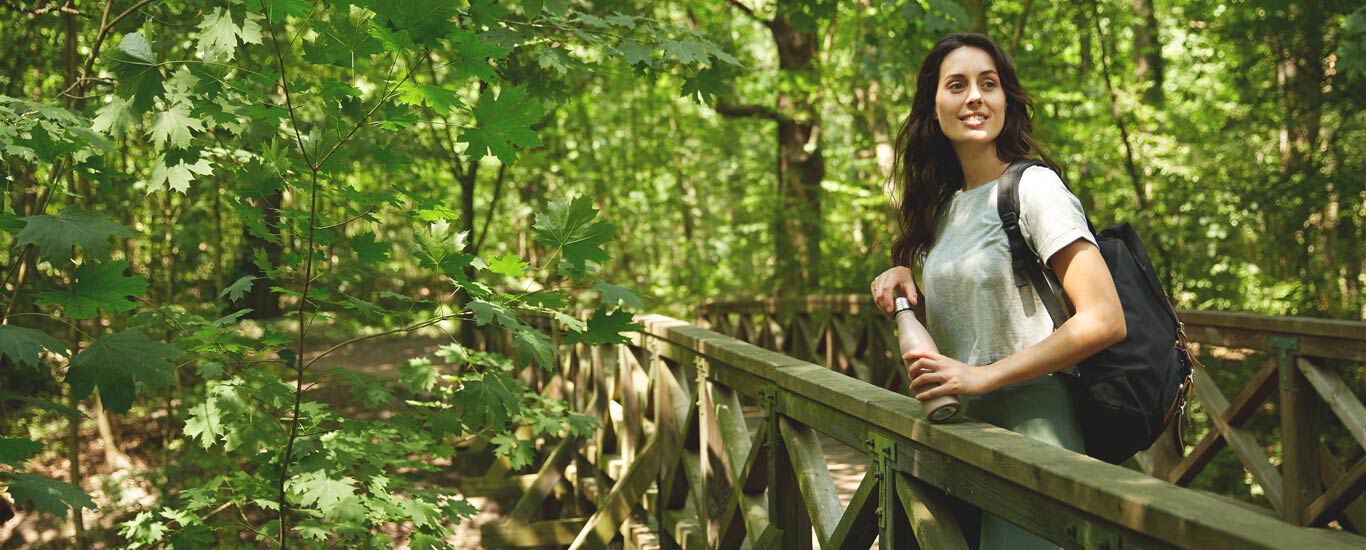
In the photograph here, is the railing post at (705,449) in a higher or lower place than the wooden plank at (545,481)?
higher

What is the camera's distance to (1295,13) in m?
8.55

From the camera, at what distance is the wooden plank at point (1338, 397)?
4121mm

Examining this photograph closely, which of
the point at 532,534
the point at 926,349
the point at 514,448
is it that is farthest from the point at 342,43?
the point at 532,534

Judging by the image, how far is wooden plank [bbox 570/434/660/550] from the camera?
4.76 meters

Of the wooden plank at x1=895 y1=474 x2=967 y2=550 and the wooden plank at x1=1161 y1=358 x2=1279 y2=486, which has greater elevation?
the wooden plank at x1=895 y1=474 x2=967 y2=550

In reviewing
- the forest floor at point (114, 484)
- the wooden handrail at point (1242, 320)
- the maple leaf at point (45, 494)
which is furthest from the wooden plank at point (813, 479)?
the forest floor at point (114, 484)

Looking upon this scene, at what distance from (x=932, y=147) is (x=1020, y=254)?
1.54 ft

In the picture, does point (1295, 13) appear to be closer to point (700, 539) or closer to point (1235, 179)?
point (1235, 179)

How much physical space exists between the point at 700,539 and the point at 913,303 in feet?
6.97

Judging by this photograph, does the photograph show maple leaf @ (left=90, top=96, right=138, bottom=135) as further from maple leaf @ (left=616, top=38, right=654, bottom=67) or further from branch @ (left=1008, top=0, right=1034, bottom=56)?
branch @ (left=1008, top=0, right=1034, bottom=56)

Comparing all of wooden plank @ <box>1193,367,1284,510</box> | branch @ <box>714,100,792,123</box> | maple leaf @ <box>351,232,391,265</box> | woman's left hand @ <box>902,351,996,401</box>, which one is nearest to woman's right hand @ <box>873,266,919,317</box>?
woman's left hand @ <box>902,351,996,401</box>

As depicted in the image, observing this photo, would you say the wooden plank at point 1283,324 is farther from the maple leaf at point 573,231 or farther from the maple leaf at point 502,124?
the maple leaf at point 502,124

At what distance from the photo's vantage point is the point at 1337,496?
13.8ft

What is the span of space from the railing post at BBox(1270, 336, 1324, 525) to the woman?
3.11m
